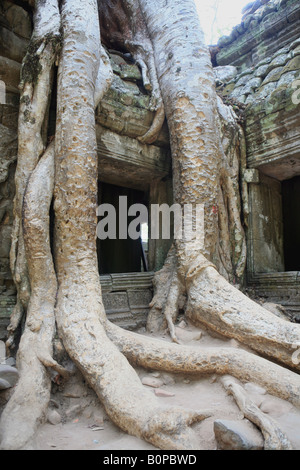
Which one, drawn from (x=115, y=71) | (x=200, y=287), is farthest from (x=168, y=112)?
(x=200, y=287)

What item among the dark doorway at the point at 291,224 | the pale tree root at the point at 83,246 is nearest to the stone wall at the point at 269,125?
the dark doorway at the point at 291,224

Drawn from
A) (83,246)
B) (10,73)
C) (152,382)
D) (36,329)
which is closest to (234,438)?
(152,382)

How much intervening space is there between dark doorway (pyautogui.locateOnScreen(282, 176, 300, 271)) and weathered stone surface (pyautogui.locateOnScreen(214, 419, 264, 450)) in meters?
4.03

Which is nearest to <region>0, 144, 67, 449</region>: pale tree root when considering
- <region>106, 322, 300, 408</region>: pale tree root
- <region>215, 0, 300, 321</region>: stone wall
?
<region>106, 322, 300, 408</region>: pale tree root

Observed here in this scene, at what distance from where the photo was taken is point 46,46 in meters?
2.75

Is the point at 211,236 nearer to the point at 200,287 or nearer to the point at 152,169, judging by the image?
the point at 200,287

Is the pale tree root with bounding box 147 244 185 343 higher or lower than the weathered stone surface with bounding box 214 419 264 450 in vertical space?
higher

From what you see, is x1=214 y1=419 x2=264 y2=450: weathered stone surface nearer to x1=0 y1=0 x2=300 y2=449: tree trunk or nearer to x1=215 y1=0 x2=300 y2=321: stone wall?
x1=0 y1=0 x2=300 y2=449: tree trunk

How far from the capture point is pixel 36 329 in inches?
84.5

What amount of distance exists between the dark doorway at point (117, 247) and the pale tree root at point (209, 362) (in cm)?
287

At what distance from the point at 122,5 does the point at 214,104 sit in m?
1.94

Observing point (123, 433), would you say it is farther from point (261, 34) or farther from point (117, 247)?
point (261, 34)

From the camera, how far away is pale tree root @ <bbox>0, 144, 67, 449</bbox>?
1.53 metres

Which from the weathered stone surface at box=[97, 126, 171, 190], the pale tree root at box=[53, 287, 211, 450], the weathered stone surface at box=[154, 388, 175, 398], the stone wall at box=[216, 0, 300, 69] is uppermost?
the stone wall at box=[216, 0, 300, 69]
